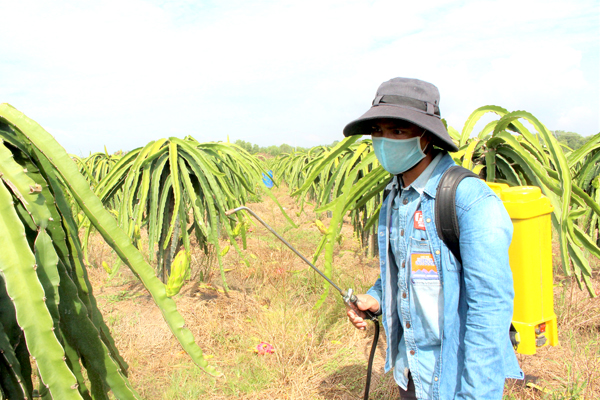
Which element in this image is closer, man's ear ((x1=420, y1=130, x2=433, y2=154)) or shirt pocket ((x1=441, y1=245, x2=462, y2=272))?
shirt pocket ((x1=441, y1=245, x2=462, y2=272))

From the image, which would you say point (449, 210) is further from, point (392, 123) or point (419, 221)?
point (392, 123)

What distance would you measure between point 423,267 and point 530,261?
0.38 m

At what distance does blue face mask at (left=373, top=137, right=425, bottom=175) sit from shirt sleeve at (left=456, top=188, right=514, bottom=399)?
304 mm

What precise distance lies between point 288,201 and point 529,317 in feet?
38.4

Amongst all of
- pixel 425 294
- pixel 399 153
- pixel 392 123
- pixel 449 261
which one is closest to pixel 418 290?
pixel 425 294

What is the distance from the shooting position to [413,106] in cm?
136

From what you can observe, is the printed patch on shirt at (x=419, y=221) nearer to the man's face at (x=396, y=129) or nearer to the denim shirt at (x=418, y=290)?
the denim shirt at (x=418, y=290)

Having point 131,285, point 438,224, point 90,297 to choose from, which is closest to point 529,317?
point 438,224

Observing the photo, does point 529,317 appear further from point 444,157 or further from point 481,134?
point 481,134

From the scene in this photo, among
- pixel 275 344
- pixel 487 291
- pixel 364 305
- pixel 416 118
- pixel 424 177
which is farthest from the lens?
pixel 275 344

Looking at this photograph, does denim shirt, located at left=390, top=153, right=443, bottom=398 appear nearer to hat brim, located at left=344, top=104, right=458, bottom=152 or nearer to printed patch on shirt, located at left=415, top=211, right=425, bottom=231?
printed patch on shirt, located at left=415, top=211, right=425, bottom=231

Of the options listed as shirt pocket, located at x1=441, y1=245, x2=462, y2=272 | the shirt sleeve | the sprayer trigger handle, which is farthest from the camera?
the sprayer trigger handle

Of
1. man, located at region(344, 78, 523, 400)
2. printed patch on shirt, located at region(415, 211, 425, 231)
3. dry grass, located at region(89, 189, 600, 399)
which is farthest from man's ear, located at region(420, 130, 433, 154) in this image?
dry grass, located at region(89, 189, 600, 399)

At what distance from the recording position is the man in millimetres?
1188
